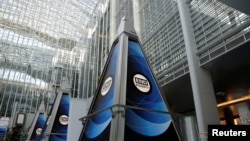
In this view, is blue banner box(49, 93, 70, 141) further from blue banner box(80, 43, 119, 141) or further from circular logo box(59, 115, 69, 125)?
blue banner box(80, 43, 119, 141)

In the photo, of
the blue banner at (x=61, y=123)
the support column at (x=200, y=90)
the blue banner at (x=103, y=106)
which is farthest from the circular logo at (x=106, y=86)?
the support column at (x=200, y=90)

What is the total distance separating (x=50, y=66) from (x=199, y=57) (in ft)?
88.6

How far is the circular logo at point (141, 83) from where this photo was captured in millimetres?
3064

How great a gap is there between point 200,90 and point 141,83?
5.64 meters

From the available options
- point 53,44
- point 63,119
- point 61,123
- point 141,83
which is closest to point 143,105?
point 141,83

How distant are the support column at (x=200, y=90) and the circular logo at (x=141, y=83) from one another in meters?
5.11

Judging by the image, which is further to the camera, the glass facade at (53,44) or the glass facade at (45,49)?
the glass facade at (45,49)

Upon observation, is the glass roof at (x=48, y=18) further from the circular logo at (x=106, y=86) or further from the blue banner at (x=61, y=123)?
the circular logo at (x=106, y=86)

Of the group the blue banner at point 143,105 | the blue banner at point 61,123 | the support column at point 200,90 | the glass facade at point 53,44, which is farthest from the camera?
the glass facade at point 53,44

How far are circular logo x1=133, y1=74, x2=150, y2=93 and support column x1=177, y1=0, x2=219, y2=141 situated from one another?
5113mm

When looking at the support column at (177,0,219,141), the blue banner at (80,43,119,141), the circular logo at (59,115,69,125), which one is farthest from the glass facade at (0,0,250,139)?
the blue banner at (80,43,119,141)

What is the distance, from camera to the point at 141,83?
3.15m

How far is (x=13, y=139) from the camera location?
16656 mm

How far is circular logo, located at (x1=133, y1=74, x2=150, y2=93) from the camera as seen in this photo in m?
3.06
